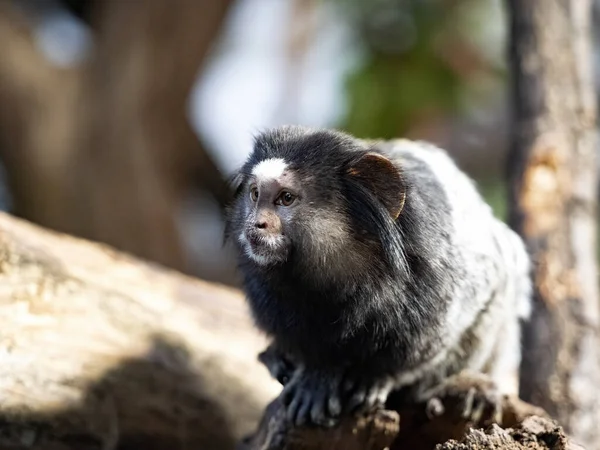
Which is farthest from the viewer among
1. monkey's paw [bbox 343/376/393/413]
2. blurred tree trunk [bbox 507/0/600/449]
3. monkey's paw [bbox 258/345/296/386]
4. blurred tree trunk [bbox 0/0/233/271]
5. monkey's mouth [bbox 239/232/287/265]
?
blurred tree trunk [bbox 0/0/233/271]

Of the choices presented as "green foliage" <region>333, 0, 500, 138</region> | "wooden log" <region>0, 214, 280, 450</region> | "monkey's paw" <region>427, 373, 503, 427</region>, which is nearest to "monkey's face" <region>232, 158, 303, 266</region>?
"monkey's paw" <region>427, 373, 503, 427</region>

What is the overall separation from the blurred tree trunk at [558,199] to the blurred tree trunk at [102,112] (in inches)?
145

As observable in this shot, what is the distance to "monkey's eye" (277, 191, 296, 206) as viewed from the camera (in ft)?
8.59

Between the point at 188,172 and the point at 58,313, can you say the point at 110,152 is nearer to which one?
the point at 188,172

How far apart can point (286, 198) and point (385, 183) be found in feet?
1.11

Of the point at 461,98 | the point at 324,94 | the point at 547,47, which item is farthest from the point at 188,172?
the point at 547,47

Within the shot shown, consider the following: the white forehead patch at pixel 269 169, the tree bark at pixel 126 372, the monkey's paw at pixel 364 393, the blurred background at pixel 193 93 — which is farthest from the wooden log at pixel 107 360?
the blurred background at pixel 193 93

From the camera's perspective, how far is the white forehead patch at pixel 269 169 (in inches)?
103

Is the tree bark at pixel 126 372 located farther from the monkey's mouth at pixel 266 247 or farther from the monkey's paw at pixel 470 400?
the monkey's mouth at pixel 266 247

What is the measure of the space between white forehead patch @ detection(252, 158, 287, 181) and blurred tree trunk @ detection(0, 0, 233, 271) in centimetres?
463

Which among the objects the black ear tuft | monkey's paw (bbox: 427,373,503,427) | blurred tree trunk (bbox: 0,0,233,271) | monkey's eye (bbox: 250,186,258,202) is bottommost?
blurred tree trunk (bbox: 0,0,233,271)

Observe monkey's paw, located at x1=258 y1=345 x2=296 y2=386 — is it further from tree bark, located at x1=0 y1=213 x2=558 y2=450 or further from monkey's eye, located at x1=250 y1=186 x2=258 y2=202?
monkey's eye, located at x1=250 y1=186 x2=258 y2=202

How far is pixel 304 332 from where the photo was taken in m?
2.74

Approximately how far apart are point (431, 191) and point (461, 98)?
594 cm
